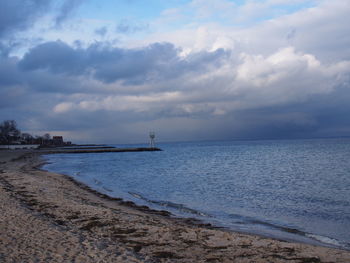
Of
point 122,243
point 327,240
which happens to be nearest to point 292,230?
point 327,240

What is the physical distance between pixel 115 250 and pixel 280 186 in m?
19.0

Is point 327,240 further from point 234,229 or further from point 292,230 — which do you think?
point 234,229

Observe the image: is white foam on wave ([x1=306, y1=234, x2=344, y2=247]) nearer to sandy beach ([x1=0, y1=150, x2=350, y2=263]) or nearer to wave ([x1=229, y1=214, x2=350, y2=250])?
wave ([x1=229, y1=214, x2=350, y2=250])

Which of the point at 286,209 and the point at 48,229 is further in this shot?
the point at 286,209

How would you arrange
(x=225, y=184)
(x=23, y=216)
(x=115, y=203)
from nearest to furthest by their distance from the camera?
(x=23, y=216) < (x=115, y=203) < (x=225, y=184)

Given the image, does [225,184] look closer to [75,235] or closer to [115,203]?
[115,203]

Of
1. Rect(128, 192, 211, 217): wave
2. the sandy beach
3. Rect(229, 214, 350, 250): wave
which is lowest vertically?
Rect(128, 192, 211, 217): wave

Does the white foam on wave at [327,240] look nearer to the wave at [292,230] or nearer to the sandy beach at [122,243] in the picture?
the wave at [292,230]

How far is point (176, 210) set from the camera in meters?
16.2

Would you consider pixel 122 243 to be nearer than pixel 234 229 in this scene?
Yes

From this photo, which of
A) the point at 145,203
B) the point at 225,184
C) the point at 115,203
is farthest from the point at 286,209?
the point at 225,184

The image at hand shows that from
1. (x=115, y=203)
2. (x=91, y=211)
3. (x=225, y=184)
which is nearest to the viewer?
(x=91, y=211)

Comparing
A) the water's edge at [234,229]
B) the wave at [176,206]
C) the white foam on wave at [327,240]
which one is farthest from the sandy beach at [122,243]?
the wave at [176,206]

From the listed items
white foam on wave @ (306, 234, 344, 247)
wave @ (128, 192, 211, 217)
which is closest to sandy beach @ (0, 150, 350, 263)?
white foam on wave @ (306, 234, 344, 247)
